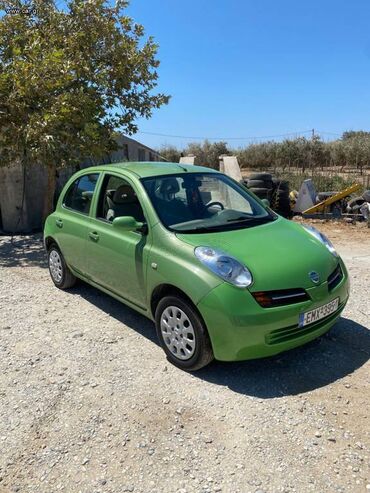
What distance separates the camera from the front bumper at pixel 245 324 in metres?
3.19

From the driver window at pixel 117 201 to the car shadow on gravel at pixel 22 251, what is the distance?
3317mm

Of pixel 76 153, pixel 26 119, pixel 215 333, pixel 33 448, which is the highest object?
pixel 26 119

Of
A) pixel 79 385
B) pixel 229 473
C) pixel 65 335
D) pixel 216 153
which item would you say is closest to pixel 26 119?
pixel 65 335

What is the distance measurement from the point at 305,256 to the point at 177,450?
1.85 metres

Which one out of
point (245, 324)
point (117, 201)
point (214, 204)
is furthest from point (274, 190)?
point (245, 324)

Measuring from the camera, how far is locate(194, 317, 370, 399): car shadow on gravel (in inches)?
135

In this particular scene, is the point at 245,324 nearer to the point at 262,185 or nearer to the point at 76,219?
the point at 76,219

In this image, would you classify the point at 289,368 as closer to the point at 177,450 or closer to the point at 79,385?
the point at 177,450

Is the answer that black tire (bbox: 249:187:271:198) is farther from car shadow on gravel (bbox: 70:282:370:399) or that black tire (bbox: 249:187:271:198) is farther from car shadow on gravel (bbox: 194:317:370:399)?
car shadow on gravel (bbox: 194:317:370:399)

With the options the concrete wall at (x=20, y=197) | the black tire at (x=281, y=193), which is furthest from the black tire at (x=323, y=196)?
the concrete wall at (x=20, y=197)

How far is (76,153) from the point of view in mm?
8508

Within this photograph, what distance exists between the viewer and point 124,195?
14.7ft

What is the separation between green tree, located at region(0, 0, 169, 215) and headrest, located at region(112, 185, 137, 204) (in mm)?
3633

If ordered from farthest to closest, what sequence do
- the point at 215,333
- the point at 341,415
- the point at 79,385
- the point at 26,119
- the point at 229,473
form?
1. the point at 26,119
2. the point at 79,385
3. the point at 215,333
4. the point at 341,415
5. the point at 229,473
